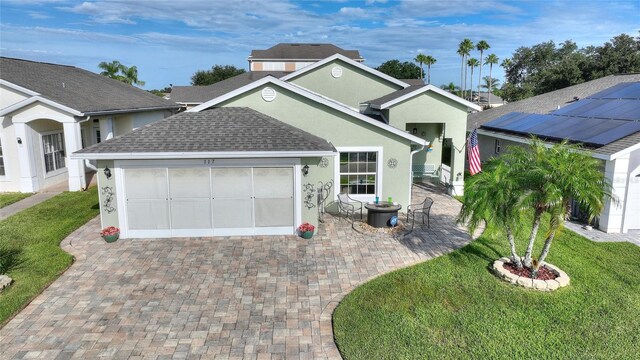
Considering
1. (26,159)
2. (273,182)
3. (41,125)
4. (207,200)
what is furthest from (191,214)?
(41,125)

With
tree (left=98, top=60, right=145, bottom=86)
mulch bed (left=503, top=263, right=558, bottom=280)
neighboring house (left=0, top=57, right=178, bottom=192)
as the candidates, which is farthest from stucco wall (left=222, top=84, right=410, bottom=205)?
tree (left=98, top=60, right=145, bottom=86)

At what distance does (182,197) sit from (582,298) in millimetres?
10267

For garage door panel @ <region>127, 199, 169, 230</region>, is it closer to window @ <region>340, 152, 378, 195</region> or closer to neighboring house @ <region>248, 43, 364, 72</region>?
window @ <region>340, 152, 378, 195</region>

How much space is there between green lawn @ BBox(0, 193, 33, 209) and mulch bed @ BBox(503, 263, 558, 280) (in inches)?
687

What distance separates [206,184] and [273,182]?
1.95 meters

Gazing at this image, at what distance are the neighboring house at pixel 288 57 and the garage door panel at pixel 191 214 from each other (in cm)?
4583

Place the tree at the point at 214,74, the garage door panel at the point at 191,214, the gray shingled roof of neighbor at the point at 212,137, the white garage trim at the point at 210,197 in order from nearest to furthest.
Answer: the gray shingled roof of neighbor at the point at 212,137 → the white garage trim at the point at 210,197 → the garage door panel at the point at 191,214 → the tree at the point at 214,74

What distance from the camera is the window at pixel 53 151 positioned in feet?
61.7

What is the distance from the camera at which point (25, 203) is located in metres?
16.0

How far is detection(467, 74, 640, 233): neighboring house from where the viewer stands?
12336 mm

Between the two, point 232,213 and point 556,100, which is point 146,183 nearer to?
point 232,213

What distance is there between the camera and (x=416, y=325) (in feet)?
24.5

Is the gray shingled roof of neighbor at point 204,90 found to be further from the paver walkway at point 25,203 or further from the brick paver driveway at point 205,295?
the brick paver driveway at point 205,295

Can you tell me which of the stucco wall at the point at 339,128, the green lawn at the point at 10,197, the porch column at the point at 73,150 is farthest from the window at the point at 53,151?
the stucco wall at the point at 339,128
